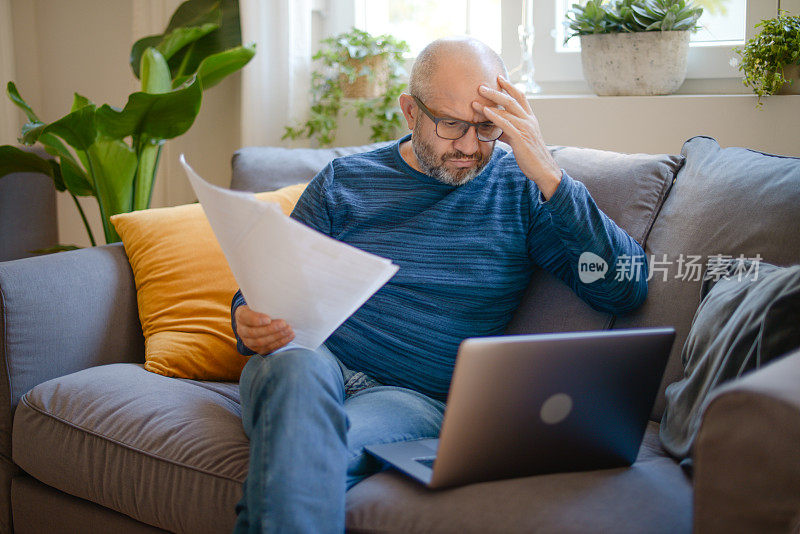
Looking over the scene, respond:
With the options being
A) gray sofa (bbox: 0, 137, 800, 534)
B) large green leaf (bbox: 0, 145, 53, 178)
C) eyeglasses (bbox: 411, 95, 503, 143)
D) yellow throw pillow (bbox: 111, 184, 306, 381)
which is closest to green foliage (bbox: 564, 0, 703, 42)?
gray sofa (bbox: 0, 137, 800, 534)

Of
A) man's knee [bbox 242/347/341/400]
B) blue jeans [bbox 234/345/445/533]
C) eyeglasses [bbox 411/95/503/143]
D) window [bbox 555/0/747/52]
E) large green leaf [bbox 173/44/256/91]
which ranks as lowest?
blue jeans [bbox 234/345/445/533]

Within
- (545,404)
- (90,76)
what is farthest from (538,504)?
(90,76)

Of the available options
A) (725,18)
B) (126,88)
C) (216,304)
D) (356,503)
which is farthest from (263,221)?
(126,88)

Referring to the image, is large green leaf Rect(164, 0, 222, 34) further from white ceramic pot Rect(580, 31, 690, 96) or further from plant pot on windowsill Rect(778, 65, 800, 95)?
plant pot on windowsill Rect(778, 65, 800, 95)

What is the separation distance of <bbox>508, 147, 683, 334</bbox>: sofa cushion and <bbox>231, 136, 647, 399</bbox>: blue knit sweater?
44mm

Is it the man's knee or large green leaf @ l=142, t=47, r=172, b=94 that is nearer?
the man's knee

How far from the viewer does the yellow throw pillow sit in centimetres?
169

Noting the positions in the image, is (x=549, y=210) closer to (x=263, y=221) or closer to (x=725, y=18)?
(x=263, y=221)

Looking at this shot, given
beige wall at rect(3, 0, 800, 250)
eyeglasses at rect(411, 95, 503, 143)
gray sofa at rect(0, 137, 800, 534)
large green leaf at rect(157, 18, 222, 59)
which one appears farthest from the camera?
large green leaf at rect(157, 18, 222, 59)

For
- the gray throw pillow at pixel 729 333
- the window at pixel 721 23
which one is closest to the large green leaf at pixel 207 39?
the window at pixel 721 23

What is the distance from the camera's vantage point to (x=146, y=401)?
149 cm

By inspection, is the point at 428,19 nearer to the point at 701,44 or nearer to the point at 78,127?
the point at 701,44

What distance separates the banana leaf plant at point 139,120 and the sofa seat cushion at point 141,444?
0.72 meters

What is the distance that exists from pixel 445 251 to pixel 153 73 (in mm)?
1160
